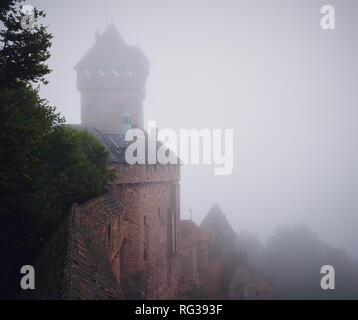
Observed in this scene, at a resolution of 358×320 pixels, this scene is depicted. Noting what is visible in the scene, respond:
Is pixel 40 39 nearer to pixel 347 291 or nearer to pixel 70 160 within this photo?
pixel 70 160

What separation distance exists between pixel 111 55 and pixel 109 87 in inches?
220

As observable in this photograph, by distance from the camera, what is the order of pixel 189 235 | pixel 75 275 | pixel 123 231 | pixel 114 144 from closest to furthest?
1. pixel 75 275
2. pixel 123 231
3. pixel 114 144
4. pixel 189 235

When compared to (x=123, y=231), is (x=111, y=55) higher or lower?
higher

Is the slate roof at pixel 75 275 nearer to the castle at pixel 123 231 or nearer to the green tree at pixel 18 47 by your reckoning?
the castle at pixel 123 231

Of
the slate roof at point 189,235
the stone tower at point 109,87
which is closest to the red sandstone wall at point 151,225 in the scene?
the slate roof at point 189,235

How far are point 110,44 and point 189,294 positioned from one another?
124 feet

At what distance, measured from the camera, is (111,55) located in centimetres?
4412

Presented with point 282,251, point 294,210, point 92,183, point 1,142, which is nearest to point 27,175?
point 1,142

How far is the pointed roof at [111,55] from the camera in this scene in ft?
141

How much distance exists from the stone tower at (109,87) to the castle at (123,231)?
15 centimetres

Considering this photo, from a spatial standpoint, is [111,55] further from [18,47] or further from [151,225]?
[18,47]

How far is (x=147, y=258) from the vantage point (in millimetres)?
19125

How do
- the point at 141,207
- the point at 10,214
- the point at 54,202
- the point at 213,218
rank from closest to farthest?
the point at 10,214 < the point at 54,202 < the point at 141,207 < the point at 213,218

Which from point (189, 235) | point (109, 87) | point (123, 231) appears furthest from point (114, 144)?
point (109, 87)
